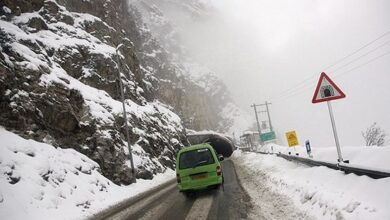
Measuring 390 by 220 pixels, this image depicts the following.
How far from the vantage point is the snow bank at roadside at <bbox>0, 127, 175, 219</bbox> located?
11664 mm

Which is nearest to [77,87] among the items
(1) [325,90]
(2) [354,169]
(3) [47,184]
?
(3) [47,184]

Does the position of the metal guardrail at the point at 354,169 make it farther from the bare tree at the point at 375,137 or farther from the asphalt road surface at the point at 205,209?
the bare tree at the point at 375,137

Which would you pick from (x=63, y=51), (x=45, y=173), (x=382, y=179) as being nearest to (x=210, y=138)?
(x=63, y=51)

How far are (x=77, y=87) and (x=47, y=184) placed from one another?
37.8 feet

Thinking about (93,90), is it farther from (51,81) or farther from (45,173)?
(45,173)

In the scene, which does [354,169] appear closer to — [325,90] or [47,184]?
[325,90]

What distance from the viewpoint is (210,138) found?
73.0 m

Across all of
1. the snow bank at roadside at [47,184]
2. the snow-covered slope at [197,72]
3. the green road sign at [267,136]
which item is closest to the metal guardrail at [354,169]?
the snow bank at roadside at [47,184]

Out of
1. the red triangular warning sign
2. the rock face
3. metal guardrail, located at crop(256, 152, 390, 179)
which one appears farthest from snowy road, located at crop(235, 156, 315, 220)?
the rock face

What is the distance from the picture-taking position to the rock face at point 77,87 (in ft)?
60.8

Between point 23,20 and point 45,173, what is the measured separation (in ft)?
57.1

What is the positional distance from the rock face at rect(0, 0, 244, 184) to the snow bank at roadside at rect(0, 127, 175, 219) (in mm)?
1920

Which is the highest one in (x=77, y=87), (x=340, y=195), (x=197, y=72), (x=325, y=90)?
(x=197, y=72)

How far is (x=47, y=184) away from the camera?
45.0 feet
